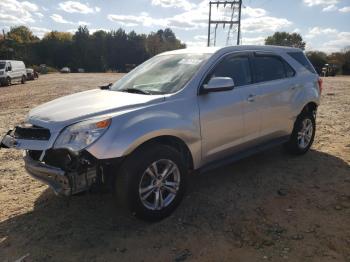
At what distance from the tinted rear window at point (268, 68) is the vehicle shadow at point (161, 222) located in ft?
4.52

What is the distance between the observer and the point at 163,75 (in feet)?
15.9

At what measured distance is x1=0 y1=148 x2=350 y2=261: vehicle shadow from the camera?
373 centimetres

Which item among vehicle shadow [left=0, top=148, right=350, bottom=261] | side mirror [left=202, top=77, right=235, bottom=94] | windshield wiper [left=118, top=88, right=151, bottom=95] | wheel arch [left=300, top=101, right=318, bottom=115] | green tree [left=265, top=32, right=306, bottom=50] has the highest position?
green tree [left=265, top=32, right=306, bottom=50]

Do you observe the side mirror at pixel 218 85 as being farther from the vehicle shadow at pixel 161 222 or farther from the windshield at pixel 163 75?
the vehicle shadow at pixel 161 222

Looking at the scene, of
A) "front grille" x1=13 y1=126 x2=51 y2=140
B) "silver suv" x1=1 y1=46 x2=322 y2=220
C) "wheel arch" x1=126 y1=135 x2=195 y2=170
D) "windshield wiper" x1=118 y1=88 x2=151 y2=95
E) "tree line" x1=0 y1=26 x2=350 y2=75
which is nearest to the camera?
"silver suv" x1=1 y1=46 x2=322 y2=220

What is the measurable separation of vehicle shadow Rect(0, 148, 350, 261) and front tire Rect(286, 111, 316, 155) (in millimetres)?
631

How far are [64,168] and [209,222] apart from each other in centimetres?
162

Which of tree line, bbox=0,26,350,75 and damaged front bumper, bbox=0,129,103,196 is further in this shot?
tree line, bbox=0,26,350,75

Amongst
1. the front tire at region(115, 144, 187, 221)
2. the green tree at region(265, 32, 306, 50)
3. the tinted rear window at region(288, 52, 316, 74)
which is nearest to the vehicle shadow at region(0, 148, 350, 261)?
the front tire at region(115, 144, 187, 221)

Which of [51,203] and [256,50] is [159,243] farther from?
[256,50]

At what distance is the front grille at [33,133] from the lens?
3.87 m

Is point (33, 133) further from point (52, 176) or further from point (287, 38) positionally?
point (287, 38)

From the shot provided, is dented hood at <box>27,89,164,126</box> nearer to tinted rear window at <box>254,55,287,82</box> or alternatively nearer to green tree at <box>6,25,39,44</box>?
tinted rear window at <box>254,55,287,82</box>

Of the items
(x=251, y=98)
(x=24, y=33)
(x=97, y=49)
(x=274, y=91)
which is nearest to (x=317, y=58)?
(x=97, y=49)
